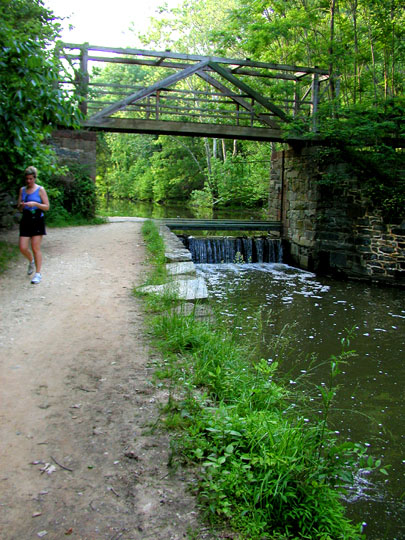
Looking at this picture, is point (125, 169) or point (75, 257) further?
point (125, 169)

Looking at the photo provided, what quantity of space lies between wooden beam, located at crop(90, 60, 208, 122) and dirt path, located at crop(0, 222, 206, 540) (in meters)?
8.00

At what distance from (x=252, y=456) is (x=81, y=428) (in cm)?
104

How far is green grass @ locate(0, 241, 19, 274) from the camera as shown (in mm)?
7180

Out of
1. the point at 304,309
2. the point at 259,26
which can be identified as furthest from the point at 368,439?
the point at 259,26

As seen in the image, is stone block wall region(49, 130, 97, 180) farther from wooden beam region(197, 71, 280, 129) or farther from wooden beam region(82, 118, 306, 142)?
wooden beam region(197, 71, 280, 129)

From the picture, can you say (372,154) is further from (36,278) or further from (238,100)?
(36,278)

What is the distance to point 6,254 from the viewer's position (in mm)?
7910

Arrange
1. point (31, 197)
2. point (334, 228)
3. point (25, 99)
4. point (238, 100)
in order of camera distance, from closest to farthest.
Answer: point (25, 99) → point (31, 197) → point (334, 228) → point (238, 100)

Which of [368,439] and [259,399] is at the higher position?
[259,399]

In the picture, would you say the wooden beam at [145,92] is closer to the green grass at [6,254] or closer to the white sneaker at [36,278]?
the green grass at [6,254]

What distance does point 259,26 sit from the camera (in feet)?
47.8

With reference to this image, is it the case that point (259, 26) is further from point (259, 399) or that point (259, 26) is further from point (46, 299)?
point (259, 399)

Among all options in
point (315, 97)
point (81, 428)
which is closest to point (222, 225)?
point (315, 97)

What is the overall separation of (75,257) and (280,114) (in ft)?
26.4
